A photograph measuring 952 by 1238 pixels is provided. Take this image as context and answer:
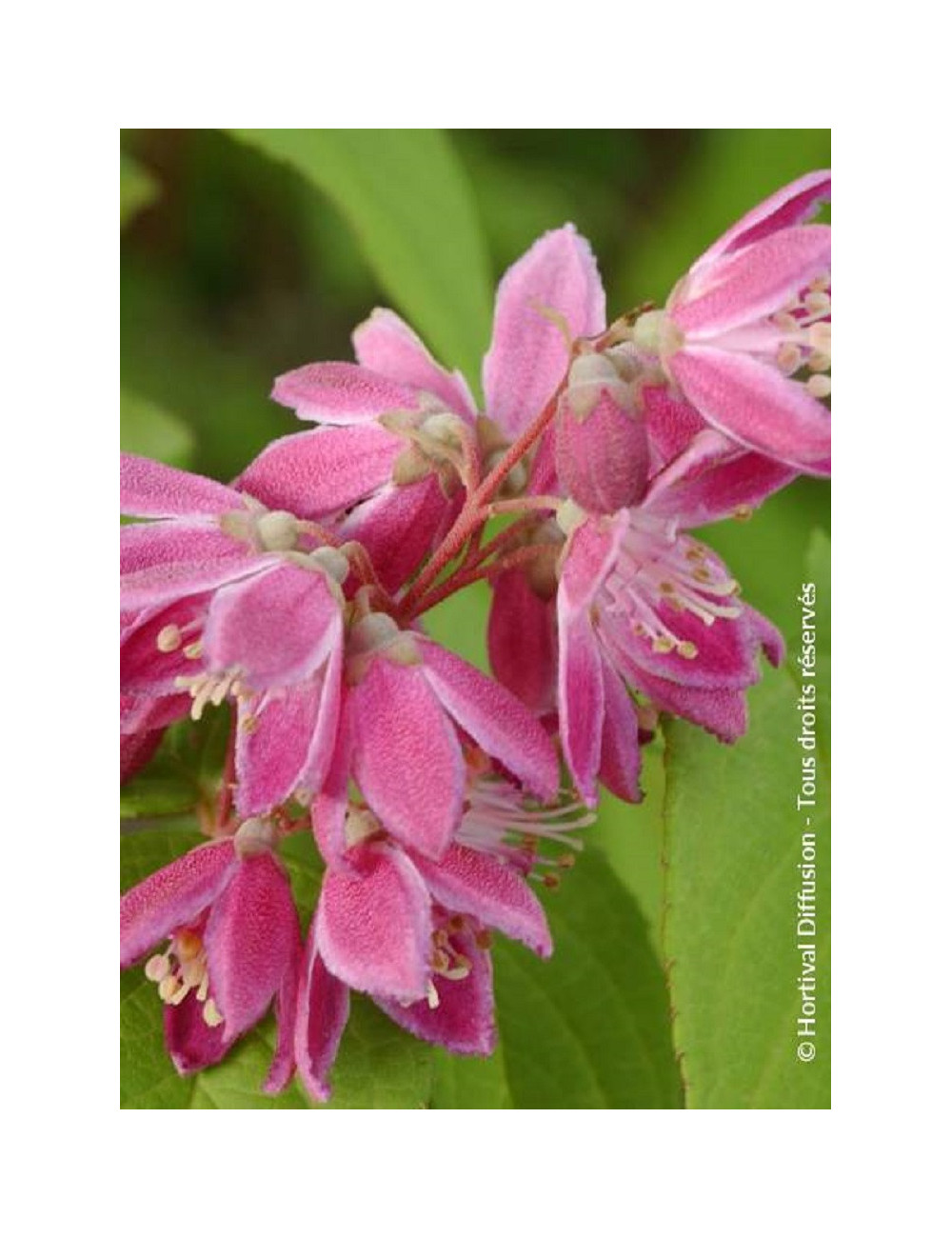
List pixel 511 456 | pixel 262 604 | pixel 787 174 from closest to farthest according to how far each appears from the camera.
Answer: pixel 262 604 < pixel 511 456 < pixel 787 174

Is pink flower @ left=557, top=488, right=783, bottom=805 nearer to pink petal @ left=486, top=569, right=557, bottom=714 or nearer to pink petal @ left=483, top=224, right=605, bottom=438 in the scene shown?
pink petal @ left=486, top=569, right=557, bottom=714

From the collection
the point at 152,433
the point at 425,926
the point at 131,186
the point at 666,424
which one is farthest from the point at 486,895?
the point at 131,186

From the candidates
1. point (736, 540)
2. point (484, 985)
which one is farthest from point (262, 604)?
point (736, 540)

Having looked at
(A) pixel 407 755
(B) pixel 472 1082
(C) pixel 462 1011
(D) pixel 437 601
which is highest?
(D) pixel 437 601

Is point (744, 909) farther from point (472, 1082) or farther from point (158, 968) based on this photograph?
point (158, 968)

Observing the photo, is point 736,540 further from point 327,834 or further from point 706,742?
point 327,834

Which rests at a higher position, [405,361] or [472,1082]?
[405,361]

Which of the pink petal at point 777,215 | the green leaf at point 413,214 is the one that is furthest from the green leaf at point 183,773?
the pink petal at point 777,215

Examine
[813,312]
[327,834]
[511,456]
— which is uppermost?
[813,312]
